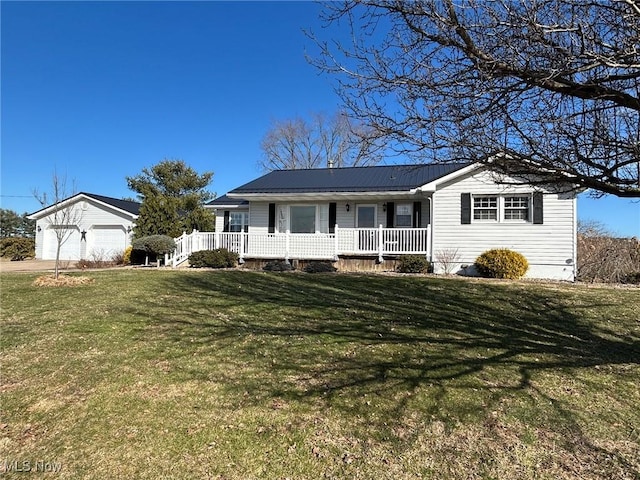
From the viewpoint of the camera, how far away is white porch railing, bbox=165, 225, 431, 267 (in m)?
15.2

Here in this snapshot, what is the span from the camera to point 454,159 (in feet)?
15.1

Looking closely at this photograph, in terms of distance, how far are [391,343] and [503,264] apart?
9.08 m

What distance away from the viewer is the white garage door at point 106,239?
2408 centimetres

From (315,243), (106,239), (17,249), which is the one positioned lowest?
(17,249)

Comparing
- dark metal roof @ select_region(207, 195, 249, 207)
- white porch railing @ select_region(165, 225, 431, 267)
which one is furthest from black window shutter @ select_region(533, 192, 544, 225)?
dark metal roof @ select_region(207, 195, 249, 207)

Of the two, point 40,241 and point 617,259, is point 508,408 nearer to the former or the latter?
point 617,259

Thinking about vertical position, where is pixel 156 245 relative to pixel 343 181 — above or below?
below

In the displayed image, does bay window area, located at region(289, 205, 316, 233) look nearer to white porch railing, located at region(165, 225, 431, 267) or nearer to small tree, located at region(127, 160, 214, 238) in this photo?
white porch railing, located at region(165, 225, 431, 267)

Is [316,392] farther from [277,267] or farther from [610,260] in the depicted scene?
[610,260]

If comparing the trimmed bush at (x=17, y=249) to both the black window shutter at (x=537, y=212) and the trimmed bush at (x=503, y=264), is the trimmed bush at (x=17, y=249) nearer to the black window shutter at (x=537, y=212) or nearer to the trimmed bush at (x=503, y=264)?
the trimmed bush at (x=503, y=264)

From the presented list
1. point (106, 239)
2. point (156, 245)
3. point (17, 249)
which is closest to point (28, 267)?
point (106, 239)

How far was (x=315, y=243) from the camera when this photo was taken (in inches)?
631

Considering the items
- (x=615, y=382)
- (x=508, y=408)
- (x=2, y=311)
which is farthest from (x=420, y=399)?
(x=2, y=311)

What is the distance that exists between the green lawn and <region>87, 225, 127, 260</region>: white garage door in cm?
→ 1748
